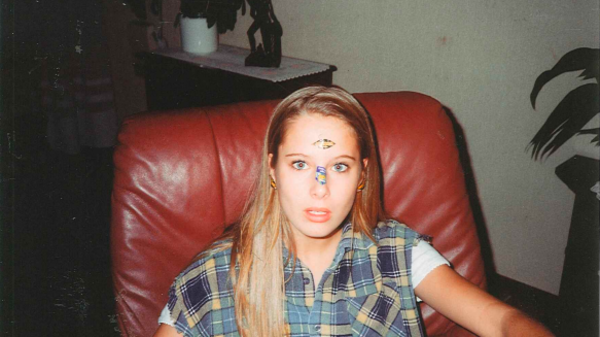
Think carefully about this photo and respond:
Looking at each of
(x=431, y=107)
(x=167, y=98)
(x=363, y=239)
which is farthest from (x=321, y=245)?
(x=167, y=98)

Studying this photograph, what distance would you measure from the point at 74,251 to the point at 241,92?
130 centimetres

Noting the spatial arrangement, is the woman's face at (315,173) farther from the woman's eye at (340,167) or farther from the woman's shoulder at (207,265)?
the woman's shoulder at (207,265)

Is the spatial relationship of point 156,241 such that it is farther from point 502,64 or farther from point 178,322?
point 502,64

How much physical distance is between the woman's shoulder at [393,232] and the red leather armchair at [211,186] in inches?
2.3

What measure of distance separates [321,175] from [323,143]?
0.24ft

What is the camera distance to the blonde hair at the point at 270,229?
3.54ft

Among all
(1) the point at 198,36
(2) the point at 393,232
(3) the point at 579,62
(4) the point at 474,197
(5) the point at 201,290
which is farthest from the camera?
(1) the point at 198,36

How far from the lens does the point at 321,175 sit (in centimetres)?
101

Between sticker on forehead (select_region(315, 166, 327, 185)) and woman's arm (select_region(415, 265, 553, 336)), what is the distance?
0.39 metres

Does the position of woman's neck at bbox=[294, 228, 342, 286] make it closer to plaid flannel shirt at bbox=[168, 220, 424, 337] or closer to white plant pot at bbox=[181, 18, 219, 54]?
plaid flannel shirt at bbox=[168, 220, 424, 337]

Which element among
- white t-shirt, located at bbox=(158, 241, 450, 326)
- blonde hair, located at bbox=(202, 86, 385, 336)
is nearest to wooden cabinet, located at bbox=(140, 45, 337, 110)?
blonde hair, located at bbox=(202, 86, 385, 336)

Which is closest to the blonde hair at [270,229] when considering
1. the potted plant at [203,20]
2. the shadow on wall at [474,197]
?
the shadow on wall at [474,197]

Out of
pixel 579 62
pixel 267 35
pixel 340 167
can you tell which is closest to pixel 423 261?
pixel 340 167

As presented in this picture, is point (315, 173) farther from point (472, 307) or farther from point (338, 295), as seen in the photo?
point (472, 307)
